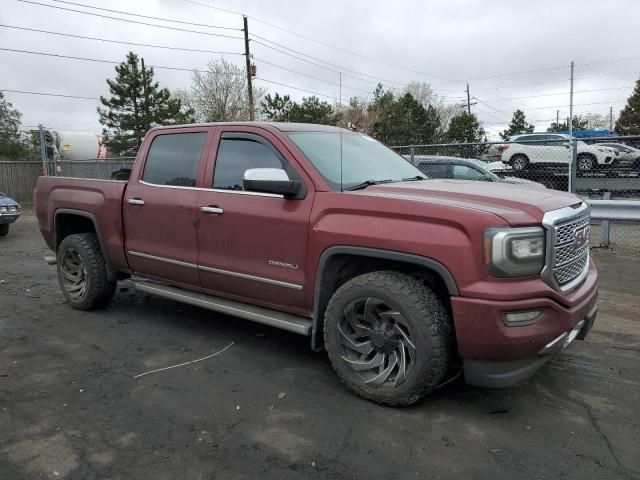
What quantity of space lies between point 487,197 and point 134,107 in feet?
116

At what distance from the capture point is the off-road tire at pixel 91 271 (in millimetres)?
5500

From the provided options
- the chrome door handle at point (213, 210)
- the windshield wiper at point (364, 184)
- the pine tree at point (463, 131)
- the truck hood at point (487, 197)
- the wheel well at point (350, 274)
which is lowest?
the wheel well at point (350, 274)

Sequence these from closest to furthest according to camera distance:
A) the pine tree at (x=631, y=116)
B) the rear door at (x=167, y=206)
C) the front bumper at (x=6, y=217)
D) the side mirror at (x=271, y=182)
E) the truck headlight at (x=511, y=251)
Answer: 1. the truck headlight at (x=511, y=251)
2. the side mirror at (x=271, y=182)
3. the rear door at (x=167, y=206)
4. the front bumper at (x=6, y=217)
5. the pine tree at (x=631, y=116)

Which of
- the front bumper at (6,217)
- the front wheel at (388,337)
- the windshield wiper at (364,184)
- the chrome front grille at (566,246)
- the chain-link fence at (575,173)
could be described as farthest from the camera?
the front bumper at (6,217)

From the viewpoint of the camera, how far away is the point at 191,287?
15.5 ft

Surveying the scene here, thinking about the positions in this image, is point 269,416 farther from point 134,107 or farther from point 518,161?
point 134,107

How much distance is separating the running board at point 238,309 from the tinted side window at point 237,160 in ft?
3.10

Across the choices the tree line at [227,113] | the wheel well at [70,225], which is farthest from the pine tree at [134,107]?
the wheel well at [70,225]

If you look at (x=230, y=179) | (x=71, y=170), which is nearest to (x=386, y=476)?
(x=230, y=179)

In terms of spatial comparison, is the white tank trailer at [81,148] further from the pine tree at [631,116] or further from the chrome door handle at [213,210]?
the pine tree at [631,116]

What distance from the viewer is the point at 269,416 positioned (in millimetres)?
3410

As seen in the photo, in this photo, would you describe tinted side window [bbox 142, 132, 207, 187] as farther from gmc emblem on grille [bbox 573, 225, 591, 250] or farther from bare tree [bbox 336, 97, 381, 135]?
bare tree [bbox 336, 97, 381, 135]

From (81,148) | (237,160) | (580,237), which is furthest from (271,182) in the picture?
(81,148)

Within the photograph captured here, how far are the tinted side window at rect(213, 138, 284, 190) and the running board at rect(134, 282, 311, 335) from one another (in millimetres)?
946
